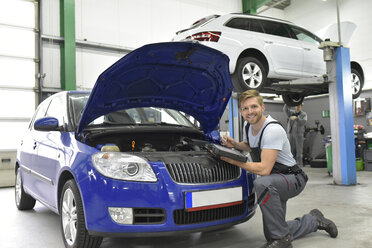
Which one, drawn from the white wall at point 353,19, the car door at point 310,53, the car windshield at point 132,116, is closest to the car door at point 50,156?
the car windshield at point 132,116

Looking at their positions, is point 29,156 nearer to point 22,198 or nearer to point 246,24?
point 22,198

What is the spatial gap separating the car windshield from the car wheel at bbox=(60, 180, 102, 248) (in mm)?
595

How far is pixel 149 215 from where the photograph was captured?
195 cm

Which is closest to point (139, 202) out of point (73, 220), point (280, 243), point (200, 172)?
point (200, 172)

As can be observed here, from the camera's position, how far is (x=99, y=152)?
6.75 ft

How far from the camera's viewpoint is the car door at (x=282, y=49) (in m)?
A: 5.12

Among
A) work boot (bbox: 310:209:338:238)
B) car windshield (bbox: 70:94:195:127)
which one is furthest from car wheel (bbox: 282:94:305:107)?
work boot (bbox: 310:209:338:238)

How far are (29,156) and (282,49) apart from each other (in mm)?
3992

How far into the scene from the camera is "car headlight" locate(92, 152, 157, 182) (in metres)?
1.97

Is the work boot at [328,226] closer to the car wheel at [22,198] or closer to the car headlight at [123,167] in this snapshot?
the car headlight at [123,167]

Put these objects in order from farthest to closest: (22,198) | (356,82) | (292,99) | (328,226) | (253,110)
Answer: (292,99)
(356,82)
(22,198)
(328,226)
(253,110)

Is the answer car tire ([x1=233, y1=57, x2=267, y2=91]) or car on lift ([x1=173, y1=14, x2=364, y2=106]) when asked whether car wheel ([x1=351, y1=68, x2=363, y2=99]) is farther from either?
car tire ([x1=233, y1=57, x2=267, y2=91])

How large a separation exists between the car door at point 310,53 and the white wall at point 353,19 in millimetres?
4282

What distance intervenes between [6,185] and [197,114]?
17.6 ft
